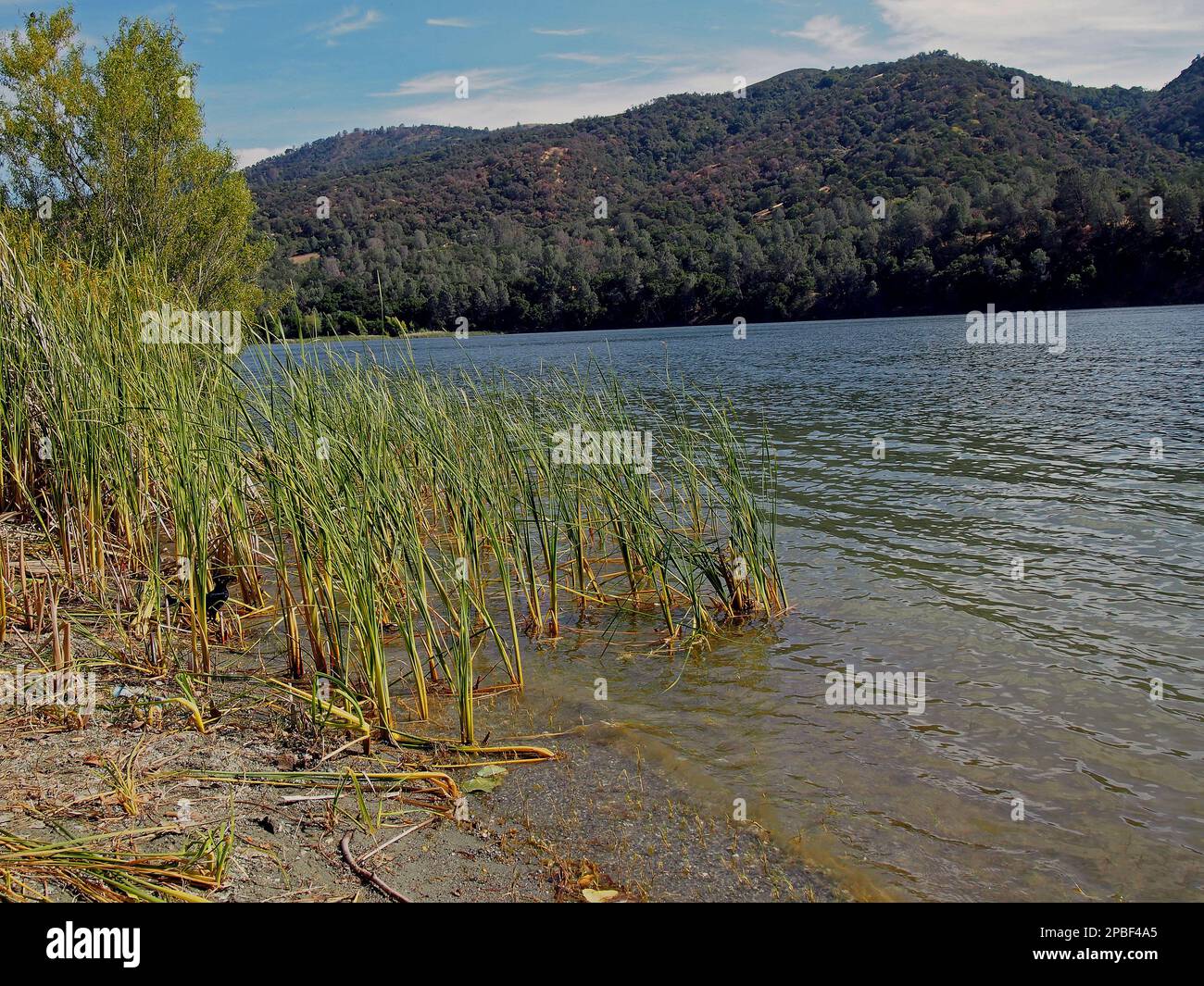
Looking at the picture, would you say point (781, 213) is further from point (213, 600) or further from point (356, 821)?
point (356, 821)

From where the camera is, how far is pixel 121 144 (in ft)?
79.7

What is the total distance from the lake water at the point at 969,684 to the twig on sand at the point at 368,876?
1542 millimetres

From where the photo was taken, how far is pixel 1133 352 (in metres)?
28.3

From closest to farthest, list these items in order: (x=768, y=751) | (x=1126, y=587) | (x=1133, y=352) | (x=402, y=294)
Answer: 1. (x=768, y=751)
2. (x=1126, y=587)
3. (x=1133, y=352)
4. (x=402, y=294)

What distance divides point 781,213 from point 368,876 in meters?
96.7

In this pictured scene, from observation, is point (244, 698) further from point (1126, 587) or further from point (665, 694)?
point (1126, 587)

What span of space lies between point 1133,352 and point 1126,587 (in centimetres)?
2584
